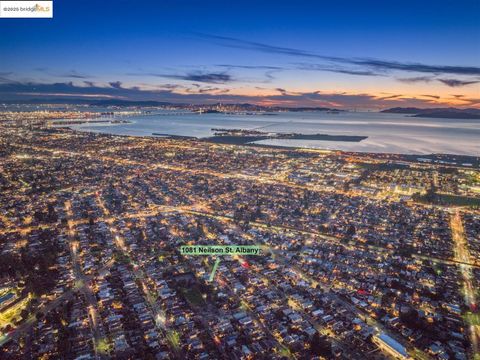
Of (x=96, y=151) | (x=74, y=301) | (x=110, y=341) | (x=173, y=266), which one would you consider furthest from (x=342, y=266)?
(x=96, y=151)

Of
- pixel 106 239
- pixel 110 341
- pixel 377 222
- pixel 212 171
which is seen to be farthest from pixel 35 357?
pixel 212 171

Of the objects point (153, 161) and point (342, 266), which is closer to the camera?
point (342, 266)

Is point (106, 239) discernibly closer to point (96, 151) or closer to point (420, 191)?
point (420, 191)

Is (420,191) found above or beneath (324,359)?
above

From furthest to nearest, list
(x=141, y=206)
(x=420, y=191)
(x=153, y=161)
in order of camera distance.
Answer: (x=153, y=161) < (x=420, y=191) < (x=141, y=206)

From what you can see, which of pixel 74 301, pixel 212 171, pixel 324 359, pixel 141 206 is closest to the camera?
pixel 324 359

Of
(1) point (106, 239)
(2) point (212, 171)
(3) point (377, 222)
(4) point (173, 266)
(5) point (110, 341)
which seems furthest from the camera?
(2) point (212, 171)

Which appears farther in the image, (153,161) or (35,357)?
(153,161)

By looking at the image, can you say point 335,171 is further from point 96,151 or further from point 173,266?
point 96,151

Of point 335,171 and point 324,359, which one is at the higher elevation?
point 335,171
